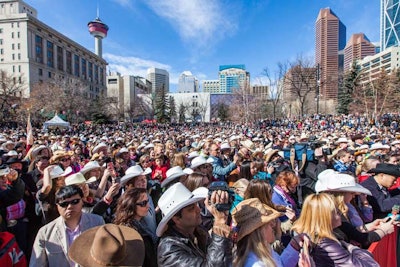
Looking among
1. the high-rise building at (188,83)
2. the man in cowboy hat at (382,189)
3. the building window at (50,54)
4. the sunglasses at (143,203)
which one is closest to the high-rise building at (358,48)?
the high-rise building at (188,83)

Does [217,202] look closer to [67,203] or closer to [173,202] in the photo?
[173,202]

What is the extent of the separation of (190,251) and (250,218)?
1.76 ft

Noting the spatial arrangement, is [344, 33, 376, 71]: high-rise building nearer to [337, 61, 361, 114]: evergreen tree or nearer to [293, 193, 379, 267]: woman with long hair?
[337, 61, 361, 114]: evergreen tree

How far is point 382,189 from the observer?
4.08m

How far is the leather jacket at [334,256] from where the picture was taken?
2.28 m

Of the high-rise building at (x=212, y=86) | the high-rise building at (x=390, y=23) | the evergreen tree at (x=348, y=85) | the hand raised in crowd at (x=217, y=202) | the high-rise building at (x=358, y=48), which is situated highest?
the high-rise building at (x=390, y=23)

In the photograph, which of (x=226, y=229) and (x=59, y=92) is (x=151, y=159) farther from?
(x=59, y=92)

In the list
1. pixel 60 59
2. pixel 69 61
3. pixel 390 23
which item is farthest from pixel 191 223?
pixel 390 23

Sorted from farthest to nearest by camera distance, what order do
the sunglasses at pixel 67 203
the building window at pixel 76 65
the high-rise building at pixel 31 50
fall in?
the building window at pixel 76 65
the high-rise building at pixel 31 50
the sunglasses at pixel 67 203

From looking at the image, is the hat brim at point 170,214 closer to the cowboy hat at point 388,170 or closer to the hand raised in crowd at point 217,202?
the hand raised in crowd at point 217,202

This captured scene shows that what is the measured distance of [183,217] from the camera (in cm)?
215

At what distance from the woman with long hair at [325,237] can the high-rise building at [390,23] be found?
161 meters

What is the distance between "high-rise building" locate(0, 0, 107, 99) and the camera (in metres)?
69.0

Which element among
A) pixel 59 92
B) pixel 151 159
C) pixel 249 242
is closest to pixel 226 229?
pixel 249 242
